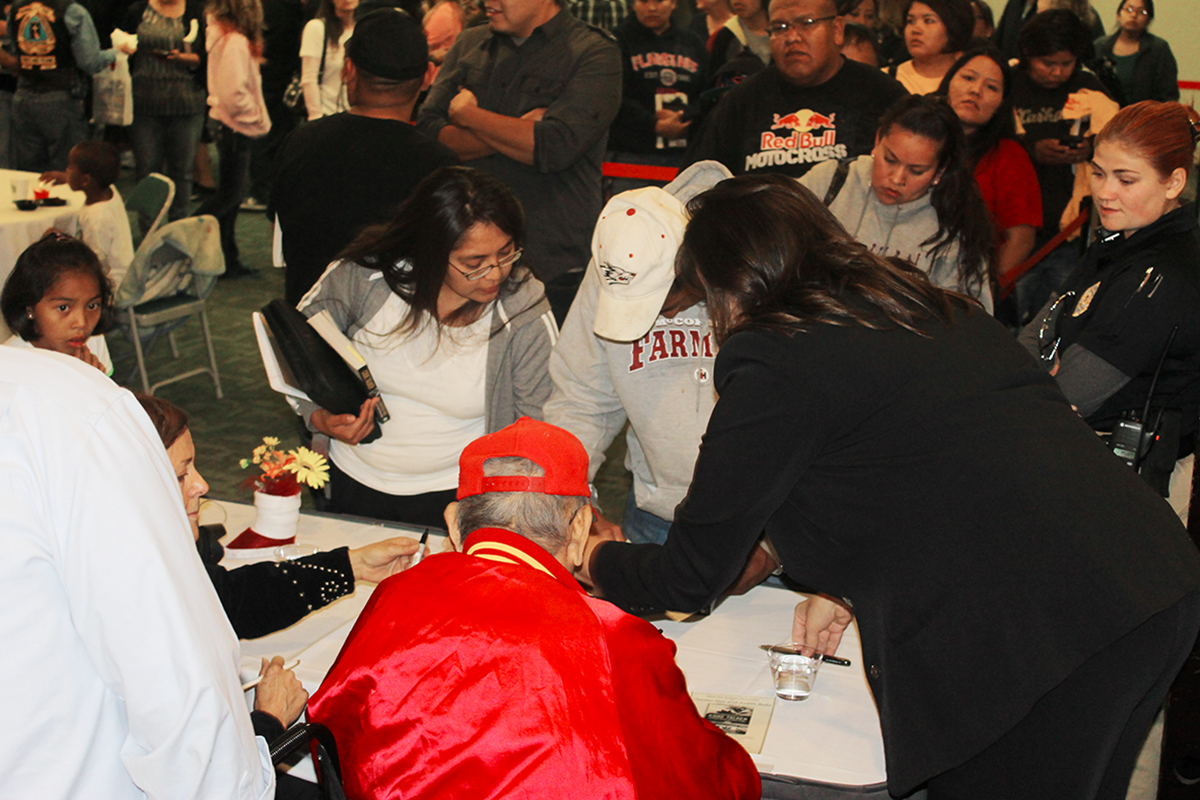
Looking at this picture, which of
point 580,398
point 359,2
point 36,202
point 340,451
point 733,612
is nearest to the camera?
point 733,612

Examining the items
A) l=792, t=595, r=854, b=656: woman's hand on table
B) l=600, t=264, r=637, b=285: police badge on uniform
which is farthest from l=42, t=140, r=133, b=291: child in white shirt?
l=792, t=595, r=854, b=656: woman's hand on table

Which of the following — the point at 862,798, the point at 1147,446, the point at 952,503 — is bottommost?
the point at 862,798

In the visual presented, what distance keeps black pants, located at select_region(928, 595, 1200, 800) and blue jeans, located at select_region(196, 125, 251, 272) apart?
20.1ft

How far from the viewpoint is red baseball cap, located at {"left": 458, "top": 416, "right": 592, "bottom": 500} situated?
1.43 meters

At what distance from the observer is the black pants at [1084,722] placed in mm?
1239

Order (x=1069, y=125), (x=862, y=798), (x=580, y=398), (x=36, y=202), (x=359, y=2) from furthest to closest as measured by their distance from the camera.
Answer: (x=359, y=2), (x=36, y=202), (x=1069, y=125), (x=580, y=398), (x=862, y=798)

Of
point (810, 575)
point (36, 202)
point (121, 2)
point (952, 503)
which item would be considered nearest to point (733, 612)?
point (810, 575)

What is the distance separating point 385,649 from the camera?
1237 millimetres

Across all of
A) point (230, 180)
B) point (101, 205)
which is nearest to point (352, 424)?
point (101, 205)

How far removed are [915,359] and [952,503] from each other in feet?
0.60

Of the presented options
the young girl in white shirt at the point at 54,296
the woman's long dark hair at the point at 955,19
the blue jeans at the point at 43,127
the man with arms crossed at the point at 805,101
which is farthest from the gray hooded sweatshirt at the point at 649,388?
the blue jeans at the point at 43,127

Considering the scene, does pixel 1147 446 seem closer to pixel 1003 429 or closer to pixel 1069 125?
pixel 1003 429

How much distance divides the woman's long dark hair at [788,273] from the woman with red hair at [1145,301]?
1024 millimetres

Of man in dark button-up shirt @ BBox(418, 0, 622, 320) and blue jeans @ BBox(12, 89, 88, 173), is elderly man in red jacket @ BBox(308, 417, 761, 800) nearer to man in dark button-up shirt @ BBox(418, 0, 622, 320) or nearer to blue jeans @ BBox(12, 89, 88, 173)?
man in dark button-up shirt @ BBox(418, 0, 622, 320)
